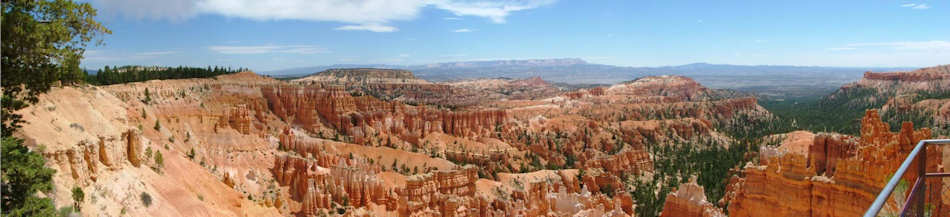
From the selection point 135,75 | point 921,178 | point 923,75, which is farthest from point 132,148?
point 923,75

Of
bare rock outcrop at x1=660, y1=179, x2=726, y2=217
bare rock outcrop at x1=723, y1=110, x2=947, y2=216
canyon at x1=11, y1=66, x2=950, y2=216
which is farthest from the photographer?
bare rock outcrop at x1=660, y1=179, x2=726, y2=217

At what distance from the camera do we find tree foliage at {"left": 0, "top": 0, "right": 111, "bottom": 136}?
10.8 meters

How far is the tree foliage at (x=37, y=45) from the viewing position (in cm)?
1079

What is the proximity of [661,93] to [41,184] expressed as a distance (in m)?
165

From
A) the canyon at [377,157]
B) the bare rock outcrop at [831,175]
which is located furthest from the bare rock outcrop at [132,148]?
the bare rock outcrop at [831,175]

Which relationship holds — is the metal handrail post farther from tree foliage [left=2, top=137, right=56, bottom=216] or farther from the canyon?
tree foliage [left=2, top=137, right=56, bottom=216]

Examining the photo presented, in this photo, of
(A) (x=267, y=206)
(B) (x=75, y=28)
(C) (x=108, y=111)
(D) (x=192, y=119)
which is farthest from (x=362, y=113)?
(B) (x=75, y=28)

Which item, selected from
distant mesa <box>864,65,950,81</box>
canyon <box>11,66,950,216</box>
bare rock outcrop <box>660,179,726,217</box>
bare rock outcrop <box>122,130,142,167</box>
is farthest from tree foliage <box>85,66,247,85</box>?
distant mesa <box>864,65,950,81</box>

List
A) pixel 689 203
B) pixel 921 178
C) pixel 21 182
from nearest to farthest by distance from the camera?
1. pixel 921 178
2. pixel 21 182
3. pixel 689 203

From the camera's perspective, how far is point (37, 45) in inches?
438

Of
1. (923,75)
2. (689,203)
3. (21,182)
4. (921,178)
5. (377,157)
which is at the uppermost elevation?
(923,75)

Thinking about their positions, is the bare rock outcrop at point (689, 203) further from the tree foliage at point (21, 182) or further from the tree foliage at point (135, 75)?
the tree foliage at point (135, 75)

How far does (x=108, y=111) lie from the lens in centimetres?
1866

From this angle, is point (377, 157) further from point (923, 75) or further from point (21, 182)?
point (923, 75)
